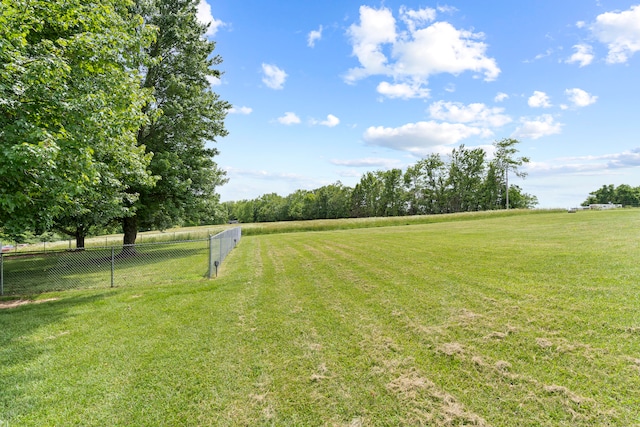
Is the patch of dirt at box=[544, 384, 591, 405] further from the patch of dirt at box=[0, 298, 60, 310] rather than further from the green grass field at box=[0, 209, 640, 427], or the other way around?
the patch of dirt at box=[0, 298, 60, 310]

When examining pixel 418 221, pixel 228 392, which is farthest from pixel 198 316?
pixel 418 221

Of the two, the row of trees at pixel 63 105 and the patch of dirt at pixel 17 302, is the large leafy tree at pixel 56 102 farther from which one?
the patch of dirt at pixel 17 302

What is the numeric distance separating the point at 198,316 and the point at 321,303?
8.76ft

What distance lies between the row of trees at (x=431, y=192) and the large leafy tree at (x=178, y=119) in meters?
55.4

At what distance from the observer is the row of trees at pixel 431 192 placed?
59.2 meters

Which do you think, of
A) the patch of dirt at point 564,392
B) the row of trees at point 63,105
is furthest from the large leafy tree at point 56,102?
the patch of dirt at point 564,392

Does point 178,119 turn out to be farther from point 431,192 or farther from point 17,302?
point 431,192

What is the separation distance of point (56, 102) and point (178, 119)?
12.1 metres

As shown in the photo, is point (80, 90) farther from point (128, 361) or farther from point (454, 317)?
point (454, 317)

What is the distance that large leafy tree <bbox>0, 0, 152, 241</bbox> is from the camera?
554 centimetres

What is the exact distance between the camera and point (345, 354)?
4.30 meters

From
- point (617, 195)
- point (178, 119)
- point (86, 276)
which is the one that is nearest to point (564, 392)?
point (86, 276)

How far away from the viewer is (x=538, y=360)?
150 inches

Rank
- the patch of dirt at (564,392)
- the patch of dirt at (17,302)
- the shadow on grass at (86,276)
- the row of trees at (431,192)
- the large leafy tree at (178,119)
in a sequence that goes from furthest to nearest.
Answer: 1. the row of trees at (431,192)
2. the large leafy tree at (178,119)
3. the shadow on grass at (86,276)
4. the patch of dirt at (17,302)
5. the patch of dirt at (564,392)
